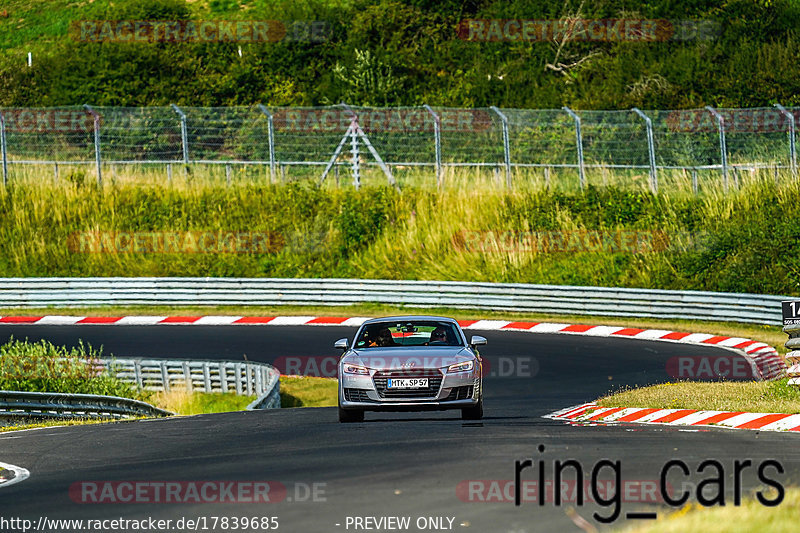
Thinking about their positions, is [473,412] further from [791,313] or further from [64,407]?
Answer: [64,407]

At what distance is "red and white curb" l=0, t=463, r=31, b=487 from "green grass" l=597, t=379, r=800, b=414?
304 inches

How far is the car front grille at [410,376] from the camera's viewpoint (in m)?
14.3

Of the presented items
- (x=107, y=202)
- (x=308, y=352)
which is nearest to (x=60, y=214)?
(x=107, y=202)

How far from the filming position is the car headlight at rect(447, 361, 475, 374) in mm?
14344

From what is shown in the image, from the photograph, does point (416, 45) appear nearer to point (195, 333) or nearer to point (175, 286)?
point (175, 286)

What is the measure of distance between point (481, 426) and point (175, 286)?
2225 cm

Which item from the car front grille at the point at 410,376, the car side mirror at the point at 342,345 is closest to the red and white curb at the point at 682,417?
the car front grille at the point at 410,376

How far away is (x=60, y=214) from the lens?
1577 inches

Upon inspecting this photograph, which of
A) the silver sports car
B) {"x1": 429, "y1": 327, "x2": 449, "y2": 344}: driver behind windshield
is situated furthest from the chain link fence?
the silver sports car

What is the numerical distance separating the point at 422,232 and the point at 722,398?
70.1 ft

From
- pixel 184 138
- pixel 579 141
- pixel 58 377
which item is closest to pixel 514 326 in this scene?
pixel 579 141

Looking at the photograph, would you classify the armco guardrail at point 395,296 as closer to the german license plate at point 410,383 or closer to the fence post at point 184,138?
the fence post at point 184,138

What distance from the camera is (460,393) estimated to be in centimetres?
1446

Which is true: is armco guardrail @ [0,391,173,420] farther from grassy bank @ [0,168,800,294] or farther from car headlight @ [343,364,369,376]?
grassy bank @ [0,168,800,294]
